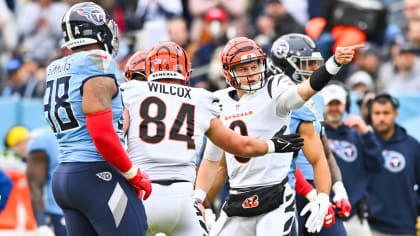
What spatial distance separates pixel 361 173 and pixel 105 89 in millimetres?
3795

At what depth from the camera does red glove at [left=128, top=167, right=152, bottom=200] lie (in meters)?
4.41

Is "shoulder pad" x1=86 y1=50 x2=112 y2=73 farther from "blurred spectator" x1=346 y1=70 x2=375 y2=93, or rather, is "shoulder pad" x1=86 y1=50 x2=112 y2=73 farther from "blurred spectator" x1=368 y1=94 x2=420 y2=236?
"blurred spectator" x1=346 y1=70 x2=375 y2=93

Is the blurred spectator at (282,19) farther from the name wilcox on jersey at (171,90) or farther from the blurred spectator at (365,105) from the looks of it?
the name wilcox on jersey at (171,90)

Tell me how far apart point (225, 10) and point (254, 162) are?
25.9 feet

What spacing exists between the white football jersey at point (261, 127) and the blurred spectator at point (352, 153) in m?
1.93

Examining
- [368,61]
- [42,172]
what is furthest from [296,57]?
[368,61]

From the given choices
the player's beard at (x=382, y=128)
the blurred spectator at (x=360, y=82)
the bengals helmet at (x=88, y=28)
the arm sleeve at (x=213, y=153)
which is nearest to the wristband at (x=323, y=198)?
the arm sleeve at (x=213, y=153)

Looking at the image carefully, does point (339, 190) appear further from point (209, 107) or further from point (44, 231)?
point (44, 231)

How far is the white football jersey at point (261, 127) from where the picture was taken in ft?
17.5

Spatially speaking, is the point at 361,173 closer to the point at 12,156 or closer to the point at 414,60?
Answer: the point at 414,60

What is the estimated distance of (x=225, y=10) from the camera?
13.0m

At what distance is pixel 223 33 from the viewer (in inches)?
476

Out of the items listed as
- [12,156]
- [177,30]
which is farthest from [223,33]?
[12,156]

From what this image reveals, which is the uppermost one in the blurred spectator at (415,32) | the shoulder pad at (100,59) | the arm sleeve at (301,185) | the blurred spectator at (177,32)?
the shoulder pad at (100,59)
